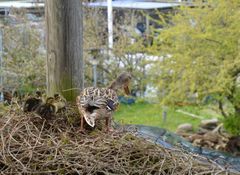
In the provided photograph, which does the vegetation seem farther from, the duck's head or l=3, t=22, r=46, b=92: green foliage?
the duck's head

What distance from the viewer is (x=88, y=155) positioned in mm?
1199

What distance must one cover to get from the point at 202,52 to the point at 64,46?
11.8 ft

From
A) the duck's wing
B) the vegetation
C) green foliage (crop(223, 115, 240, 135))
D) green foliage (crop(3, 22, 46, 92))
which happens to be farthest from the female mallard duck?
green foliage (crop(3, 22, 46, 92))

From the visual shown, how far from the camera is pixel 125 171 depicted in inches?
45.6

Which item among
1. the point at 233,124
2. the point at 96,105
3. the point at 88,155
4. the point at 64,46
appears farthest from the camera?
the point at 233,124

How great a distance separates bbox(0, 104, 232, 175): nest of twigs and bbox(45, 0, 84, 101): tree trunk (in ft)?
1.18

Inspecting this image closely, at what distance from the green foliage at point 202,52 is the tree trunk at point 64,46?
3.07 m

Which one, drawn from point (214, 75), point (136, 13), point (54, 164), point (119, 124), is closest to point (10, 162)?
point (54, 164)

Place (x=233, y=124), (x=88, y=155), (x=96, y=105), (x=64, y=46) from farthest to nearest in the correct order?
(x=233, y=124) < (x=64, y=46) < (x=96, y=105) < (x=88, y=155)

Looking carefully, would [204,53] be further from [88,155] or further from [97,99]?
[88,155]

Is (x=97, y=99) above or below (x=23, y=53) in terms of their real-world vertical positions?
above

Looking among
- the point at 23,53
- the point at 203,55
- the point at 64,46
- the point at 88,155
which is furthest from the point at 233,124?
the point at 88,155

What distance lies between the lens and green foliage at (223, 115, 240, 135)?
532 centimetres

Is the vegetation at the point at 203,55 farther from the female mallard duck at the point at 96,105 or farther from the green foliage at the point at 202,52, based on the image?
the female mallard duck at the point at 96,105
